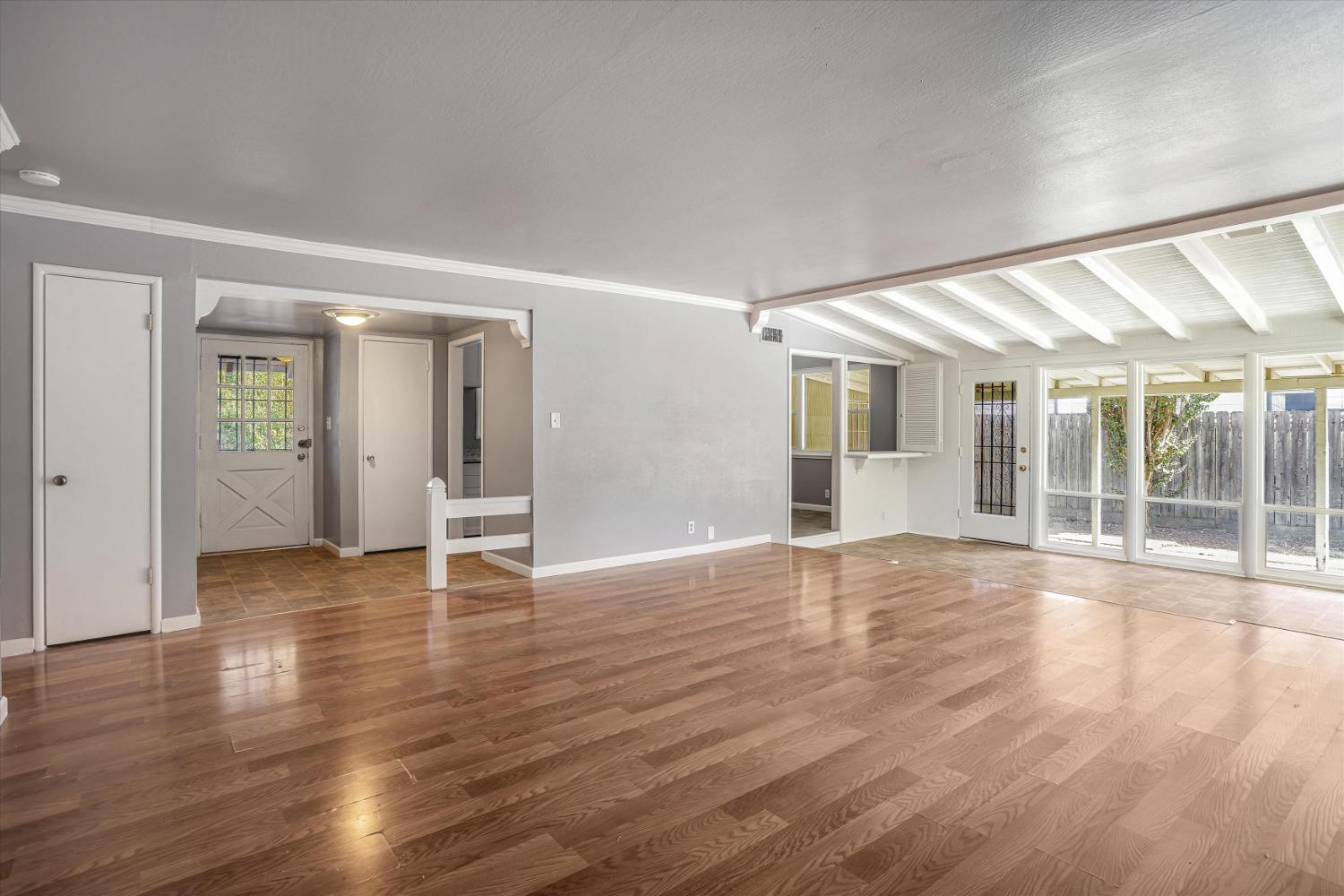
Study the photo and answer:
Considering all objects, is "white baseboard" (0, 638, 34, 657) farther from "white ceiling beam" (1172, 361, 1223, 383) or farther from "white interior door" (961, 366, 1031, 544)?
"white ceiling beam" (1172, 361, 1223, 383)

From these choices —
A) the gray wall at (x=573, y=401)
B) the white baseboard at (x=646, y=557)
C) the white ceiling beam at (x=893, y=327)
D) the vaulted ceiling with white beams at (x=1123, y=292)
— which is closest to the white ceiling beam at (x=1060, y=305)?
the vaulted ceiling with white beams at (x=1123, y=292)

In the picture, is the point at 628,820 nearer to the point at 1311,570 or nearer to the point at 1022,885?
the point at 1022,885

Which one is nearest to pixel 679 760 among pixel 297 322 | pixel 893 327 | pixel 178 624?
pixel 178 624

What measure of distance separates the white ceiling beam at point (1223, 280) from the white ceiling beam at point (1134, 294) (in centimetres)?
46

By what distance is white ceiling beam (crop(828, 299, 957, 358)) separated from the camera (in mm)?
7199

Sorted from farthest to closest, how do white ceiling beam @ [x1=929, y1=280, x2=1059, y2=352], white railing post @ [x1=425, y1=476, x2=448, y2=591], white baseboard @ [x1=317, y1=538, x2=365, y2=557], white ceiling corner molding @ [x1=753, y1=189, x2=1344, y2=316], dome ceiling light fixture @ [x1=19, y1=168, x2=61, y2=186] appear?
white baseboard @ [x1=317, y1=538, x2=365, y2=557]
white ceiling beam @ [x1=929, y1=280, x2=1059, y2=352]
white railing post @ [x1=425, y1=476, x2=448, y2=591]
white ceiling corner molding @ [x1=753, y1=189, x2=1344, y2=316]
dome ceiling light fixture @ [x1=19, y1=168, x2=61, y2=186]

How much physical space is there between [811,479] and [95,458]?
8.35 m

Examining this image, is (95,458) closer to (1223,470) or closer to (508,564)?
(508,564)

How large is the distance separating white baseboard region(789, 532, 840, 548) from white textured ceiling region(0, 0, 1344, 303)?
393cm

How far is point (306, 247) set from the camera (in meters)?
4.70

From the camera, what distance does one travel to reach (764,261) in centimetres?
533

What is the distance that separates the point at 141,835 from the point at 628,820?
1450mm

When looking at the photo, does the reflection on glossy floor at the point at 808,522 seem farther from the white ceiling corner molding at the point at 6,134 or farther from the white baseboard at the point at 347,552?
the white ceiling corner molding at the point at 6,134

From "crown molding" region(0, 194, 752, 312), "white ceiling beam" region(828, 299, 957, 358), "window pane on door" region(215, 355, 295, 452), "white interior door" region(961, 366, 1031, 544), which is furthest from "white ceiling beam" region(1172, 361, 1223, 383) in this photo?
"window pane on door" region(215, 355, 295, 452)
